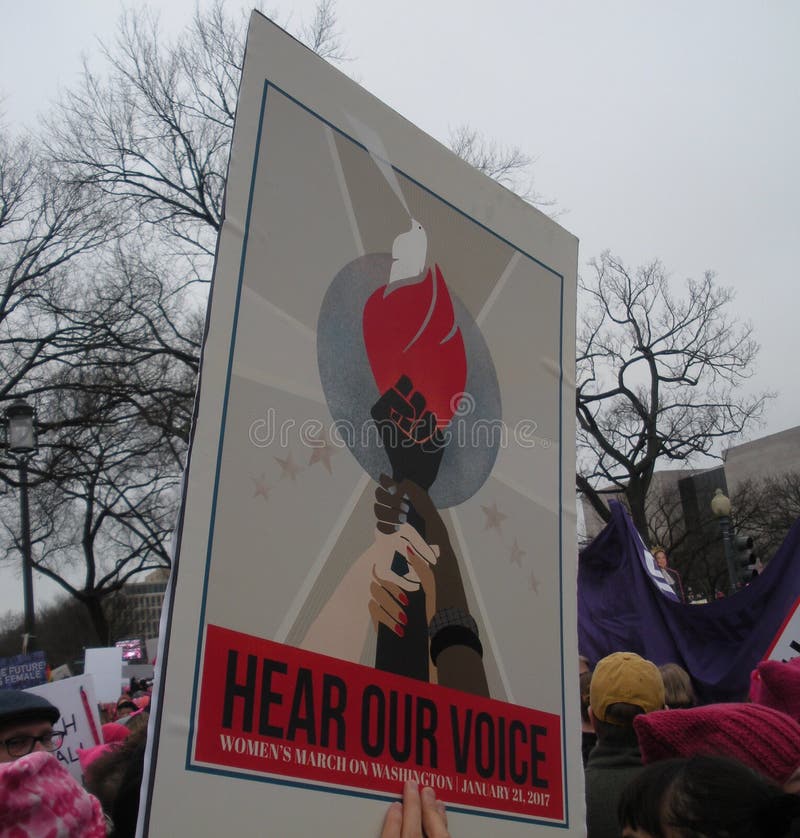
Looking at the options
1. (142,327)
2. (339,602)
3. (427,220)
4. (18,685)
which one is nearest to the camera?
(339,602)

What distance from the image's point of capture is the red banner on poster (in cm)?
140

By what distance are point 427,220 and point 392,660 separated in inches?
38.5

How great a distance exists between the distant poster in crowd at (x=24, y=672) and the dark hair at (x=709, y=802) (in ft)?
25.0

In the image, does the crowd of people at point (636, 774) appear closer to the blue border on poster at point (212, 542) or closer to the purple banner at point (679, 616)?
the blue border on poster at point (212, 542)

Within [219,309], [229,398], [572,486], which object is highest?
[572,486]

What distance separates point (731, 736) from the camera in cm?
197

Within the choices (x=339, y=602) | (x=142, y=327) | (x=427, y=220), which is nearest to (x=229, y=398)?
(x=339, y=602)

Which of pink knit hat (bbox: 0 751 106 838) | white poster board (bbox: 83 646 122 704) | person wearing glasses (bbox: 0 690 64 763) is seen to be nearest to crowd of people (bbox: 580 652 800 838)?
pink knit hat (bbox: 0 751 106 838)

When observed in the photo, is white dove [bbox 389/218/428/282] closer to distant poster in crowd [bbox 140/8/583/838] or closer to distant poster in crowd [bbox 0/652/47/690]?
distant poster in crowd [bbox 140/8/583/838]

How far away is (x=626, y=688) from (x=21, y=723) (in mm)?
1851

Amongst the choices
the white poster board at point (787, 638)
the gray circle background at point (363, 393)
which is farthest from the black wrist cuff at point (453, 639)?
the white poster board at point (787, 638)

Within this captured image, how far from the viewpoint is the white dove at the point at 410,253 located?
1.92 metres

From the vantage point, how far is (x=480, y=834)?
5.72ft

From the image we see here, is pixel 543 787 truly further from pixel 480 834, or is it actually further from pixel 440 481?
pixel 440 481
